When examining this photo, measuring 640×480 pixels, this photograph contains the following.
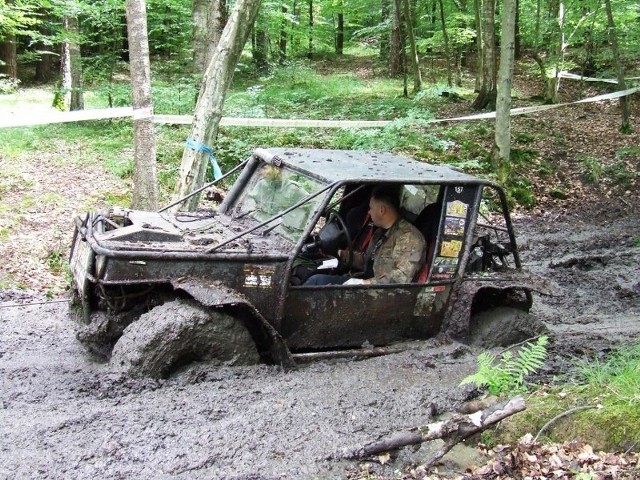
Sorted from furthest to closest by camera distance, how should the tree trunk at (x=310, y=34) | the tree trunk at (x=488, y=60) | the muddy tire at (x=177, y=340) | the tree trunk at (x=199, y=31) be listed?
the tree trunk at (x=310, y=34)
the tree trunk at (x=488, y=60)
the tree trunk at (x=199, y=31)
the muddy tire at (x=177, y=340)

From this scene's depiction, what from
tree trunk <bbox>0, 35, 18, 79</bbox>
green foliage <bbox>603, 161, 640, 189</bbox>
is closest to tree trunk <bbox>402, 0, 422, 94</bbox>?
green foliage <bbox>603, 161, 640, 189</bbox>

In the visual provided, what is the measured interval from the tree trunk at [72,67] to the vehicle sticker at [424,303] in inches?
375

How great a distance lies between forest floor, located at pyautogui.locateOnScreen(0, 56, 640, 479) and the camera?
3.41 meters

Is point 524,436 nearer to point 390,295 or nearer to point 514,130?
point 390,295

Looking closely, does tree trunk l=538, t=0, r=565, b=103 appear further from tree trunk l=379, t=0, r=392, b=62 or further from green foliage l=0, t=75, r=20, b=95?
green foliage l=0, t=75, r=20, b=95

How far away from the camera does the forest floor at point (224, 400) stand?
134 inches

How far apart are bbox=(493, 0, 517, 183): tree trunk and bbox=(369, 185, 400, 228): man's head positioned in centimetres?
706

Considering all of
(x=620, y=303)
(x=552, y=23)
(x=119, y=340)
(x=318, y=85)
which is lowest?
(x=620, y=303)

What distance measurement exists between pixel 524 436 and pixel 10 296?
505 cm

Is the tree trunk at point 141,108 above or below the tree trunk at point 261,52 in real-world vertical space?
below

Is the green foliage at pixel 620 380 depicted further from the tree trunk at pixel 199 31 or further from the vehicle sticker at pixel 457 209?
the tree trunk at pixel 199 31

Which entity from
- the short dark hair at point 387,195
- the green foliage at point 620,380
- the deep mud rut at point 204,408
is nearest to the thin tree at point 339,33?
the short dark hair at point 387,195

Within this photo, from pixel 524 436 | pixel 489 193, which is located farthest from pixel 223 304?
pixel 489 193

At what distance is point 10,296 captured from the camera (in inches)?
254
